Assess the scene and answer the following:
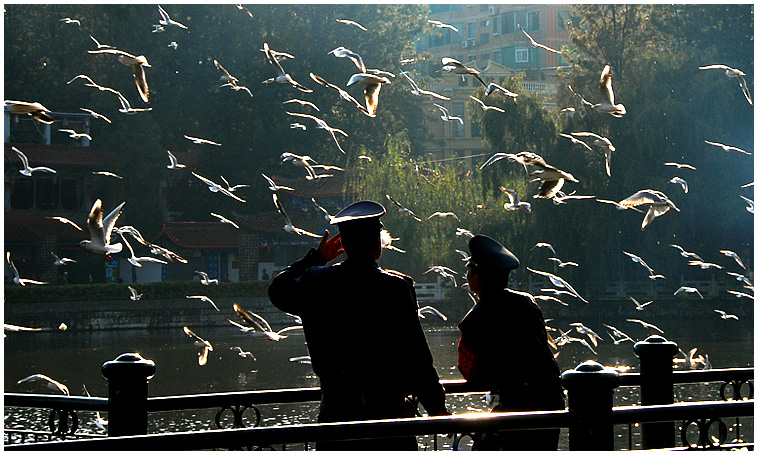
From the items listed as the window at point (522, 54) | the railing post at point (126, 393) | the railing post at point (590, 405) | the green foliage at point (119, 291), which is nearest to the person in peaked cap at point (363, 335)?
the railing post at point (590, 405)

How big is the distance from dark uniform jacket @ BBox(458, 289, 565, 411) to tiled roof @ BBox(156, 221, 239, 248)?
2820 cm

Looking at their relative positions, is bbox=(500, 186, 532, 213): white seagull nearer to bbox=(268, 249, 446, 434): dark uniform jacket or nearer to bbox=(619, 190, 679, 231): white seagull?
bbox=(619, 190, 679, 231): white seagull

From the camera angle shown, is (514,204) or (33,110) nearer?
(33,110)

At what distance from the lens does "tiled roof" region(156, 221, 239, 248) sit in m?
30.9

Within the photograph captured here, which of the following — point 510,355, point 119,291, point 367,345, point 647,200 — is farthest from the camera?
point 119,291

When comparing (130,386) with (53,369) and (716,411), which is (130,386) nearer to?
(716,411)

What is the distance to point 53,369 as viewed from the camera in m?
19.5

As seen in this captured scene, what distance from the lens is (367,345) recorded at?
9.43 ft

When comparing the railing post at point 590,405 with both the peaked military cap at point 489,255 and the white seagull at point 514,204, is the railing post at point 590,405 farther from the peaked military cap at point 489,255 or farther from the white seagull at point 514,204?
the white seagull at point 514,204

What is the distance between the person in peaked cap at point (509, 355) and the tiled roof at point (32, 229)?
28037 mm

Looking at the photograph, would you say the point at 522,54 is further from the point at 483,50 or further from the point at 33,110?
the point at 33,110

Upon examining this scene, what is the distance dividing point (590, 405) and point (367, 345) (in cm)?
63

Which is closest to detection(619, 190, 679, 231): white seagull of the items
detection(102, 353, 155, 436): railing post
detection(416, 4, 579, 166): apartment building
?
detection(102, 353, 155, 436): railing post

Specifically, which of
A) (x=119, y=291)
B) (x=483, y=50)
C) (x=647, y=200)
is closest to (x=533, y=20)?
(x=483, y=50)
